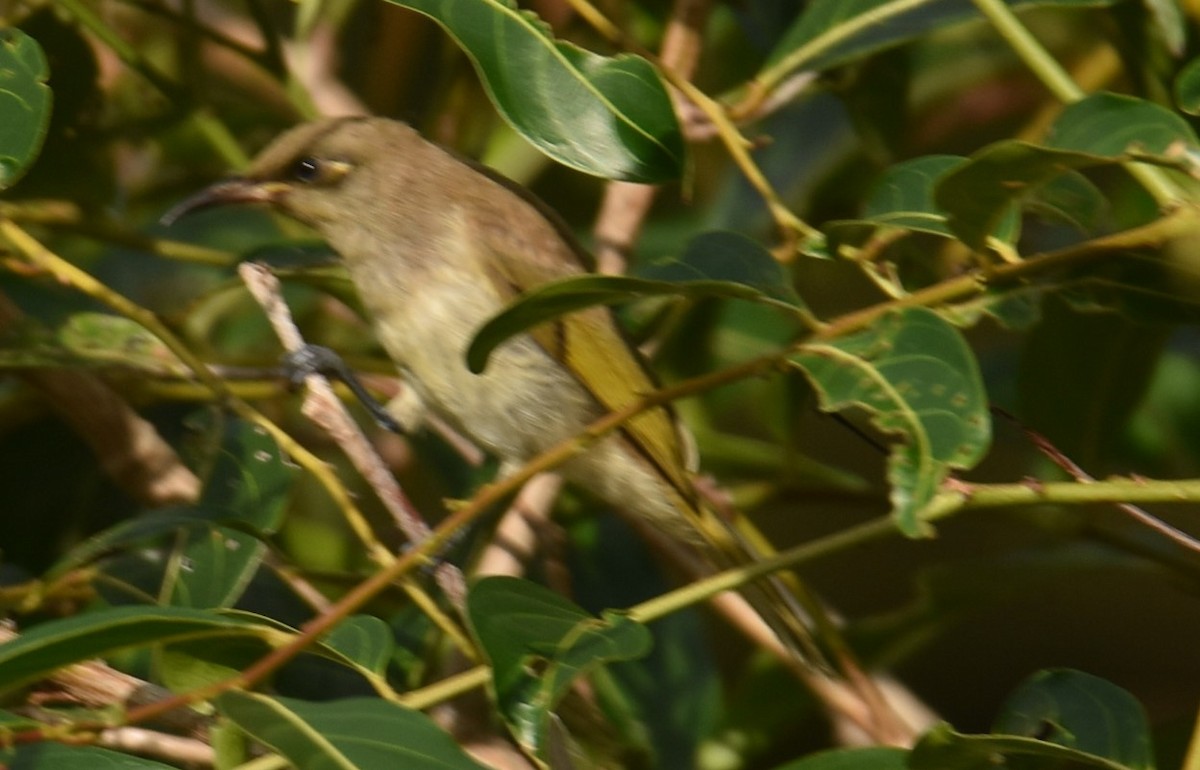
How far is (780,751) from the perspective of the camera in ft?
8.05

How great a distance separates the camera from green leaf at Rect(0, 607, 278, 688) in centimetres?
95

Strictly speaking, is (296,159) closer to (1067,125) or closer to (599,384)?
(599,384)

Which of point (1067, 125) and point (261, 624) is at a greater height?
point (1067, 125)

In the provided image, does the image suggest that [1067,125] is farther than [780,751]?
No

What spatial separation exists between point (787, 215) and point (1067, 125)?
0.28 metres

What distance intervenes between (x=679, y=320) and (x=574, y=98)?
2.81 ft

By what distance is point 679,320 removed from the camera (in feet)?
6.82

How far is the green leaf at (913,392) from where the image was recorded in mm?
1011

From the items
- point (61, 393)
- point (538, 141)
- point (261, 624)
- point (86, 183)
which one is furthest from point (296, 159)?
point (261, 624)

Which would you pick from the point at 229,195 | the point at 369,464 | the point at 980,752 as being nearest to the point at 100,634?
the point at 369,464

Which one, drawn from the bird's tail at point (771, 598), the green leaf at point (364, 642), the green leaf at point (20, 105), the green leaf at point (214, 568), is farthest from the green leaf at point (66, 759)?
the bird's tail at point (771, 598)

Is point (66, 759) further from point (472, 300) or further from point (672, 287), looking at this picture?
point (472, 300)

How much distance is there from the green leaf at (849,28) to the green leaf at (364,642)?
0.82m

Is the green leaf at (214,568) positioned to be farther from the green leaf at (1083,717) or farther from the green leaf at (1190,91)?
the green leaf at (1190,91)
